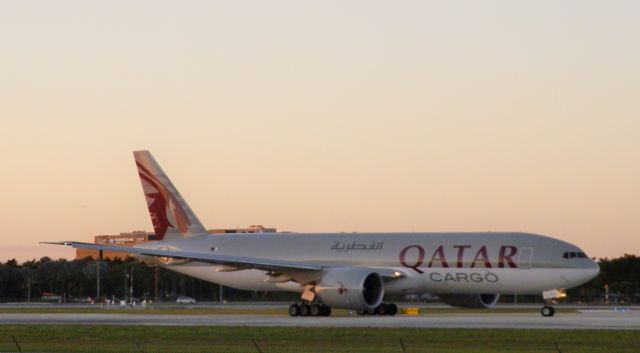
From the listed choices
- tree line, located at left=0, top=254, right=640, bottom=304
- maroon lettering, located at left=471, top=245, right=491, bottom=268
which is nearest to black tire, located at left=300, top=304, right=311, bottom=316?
maroon lettering, located at left=471, top=245, right=491, bottom=268

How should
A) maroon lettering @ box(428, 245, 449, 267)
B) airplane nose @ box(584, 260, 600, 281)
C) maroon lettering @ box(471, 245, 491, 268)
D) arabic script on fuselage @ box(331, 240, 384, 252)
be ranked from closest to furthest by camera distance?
airplane nose @ box(584, 260, 600, 281)
maroon lettering @ box(471, 245, 491, 268)
maroon lettering @ box(428, 245, 449, 267)
arabic script on fuselage @ box(331, 240, 384, 252)

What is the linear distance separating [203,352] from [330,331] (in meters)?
11.5

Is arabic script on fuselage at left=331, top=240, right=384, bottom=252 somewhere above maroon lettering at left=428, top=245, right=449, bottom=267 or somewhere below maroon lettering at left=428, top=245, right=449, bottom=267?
above

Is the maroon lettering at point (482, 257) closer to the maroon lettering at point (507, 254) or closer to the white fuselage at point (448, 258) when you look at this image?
the white fuselage at point (448, 258)

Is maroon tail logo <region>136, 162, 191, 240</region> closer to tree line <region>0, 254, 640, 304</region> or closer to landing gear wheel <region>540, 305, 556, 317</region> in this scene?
landing gear wheel <region>540, 305, 556, 317</region>

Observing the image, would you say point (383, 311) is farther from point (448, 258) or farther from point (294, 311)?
point (448, 258)

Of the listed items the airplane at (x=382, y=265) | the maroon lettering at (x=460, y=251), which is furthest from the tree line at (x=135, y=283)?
the maroon lettering at (x=460, y=251)

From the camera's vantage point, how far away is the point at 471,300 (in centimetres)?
7669

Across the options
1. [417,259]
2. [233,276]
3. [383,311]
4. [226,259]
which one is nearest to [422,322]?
[417,259]

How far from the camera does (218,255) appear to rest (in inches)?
3076

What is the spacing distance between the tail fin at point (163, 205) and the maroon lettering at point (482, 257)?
19531mm

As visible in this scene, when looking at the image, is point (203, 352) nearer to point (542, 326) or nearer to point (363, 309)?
point (542, 326)

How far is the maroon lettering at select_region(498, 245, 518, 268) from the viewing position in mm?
70938

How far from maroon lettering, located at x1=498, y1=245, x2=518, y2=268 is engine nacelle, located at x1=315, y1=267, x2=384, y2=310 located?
21.3 ft
